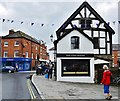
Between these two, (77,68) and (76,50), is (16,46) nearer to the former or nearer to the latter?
(76,50)

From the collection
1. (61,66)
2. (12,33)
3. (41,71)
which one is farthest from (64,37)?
(12,33)

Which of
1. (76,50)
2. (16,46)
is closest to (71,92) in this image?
(76,50)

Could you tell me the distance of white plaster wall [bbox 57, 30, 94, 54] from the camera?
2708cm

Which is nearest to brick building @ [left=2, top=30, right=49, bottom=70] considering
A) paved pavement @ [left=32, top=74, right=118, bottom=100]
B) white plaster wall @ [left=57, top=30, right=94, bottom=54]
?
white plaster wall @ [left=57, top=30, right=94, bottom=54]

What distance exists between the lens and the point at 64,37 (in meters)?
27.4

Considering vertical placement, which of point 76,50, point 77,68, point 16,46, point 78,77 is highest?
point 16,46

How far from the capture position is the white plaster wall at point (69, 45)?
88.8ft

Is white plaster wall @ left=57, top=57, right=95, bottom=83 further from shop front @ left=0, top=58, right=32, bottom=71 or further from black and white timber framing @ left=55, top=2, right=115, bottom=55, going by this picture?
shop front @ left=0, top=58, right=32, bottom=71

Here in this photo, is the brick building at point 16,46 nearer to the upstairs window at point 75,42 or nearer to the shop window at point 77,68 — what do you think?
the upstairs window at point 75,42

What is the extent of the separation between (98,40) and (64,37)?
6.09 metres

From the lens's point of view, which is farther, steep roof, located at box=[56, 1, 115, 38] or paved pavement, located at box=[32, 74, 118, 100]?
steep roof, located at box=[56, 1, 115, 38]

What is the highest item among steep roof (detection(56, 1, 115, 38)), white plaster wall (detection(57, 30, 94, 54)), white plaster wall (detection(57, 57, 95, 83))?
steep roof (detection(56, 1, 115, 38))

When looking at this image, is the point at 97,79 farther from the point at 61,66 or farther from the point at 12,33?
the point at 12,33

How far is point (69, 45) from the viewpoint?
27.4m
